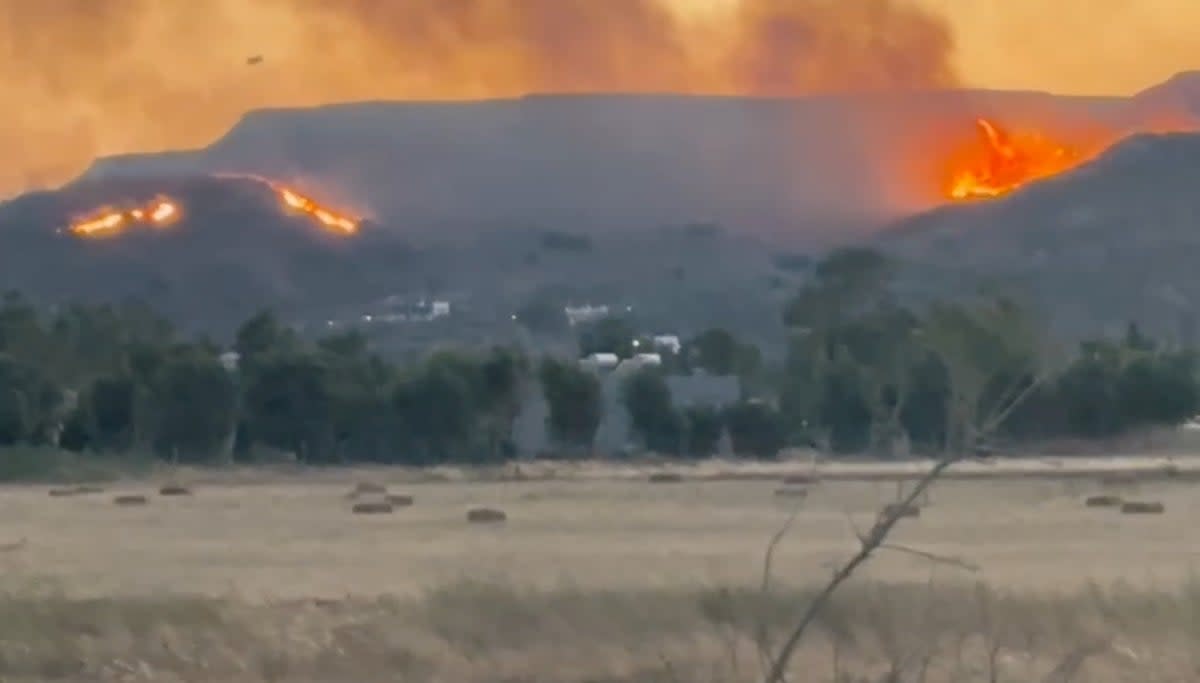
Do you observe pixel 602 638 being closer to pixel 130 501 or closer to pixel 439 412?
pixel 130 501

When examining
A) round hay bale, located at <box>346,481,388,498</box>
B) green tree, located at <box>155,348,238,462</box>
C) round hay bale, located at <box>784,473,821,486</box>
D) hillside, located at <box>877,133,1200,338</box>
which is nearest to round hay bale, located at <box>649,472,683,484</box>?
A: round hay bale, located at <box>784,473,821,486</box>

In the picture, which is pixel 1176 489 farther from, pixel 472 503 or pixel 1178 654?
pixel 1178 654

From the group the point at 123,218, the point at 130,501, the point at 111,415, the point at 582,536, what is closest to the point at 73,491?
the point at 130,501

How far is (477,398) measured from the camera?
76.9 m

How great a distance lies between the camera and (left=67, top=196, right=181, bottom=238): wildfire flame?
181875 millimetres

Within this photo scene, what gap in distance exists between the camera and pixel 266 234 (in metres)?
180

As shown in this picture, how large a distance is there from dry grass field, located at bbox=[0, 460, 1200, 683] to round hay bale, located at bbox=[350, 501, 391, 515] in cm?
28

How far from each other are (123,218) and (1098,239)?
72.2 metres

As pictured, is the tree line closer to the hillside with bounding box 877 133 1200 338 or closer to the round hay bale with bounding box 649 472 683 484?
the round hay bale with bounding box 649 472 683 484

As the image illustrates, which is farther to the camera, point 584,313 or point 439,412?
point 584,313

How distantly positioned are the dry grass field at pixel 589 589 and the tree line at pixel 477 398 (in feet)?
78.1

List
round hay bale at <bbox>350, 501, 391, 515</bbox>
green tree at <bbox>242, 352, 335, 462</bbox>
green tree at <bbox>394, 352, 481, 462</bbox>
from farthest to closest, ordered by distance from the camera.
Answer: green tree at <bbox>394, 352, 481, 462</bbox>, green tree at <bbox>242, 352, 335, 462</bbox>, round hay bale at <bbox>350, 501, 391, 515</bbox>

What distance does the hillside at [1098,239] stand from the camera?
138875mm

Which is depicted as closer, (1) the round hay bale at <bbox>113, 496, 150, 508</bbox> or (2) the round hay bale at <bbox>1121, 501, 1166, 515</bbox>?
(2) the round hay bale at <bbox>1121, 501, 1166, 515</bbox>
